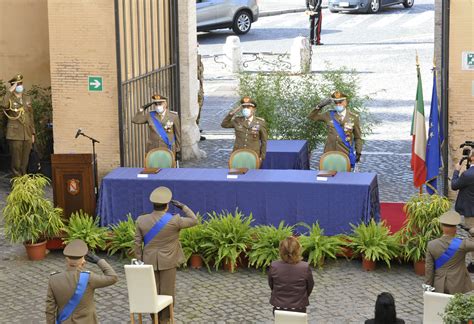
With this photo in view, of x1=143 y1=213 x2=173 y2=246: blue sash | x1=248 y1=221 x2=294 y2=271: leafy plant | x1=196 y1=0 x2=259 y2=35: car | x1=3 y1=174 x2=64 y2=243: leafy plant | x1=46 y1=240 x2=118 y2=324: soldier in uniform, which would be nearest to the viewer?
x1=46 y1=240 x2=118 y2=324: soldier in uniform

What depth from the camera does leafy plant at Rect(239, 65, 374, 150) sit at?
19.8 metres

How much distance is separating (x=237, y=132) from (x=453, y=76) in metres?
3.41

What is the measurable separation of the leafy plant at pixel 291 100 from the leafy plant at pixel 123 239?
5.33 meters

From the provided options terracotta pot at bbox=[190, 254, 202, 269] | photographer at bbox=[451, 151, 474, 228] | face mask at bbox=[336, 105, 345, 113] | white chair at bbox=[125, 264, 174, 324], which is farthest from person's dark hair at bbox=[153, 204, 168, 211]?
face mask at bbox=[336, 105, 345, 113]

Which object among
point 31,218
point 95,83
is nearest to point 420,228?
point 31,218

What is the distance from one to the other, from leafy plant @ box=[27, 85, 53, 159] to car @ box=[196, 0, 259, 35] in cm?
1617

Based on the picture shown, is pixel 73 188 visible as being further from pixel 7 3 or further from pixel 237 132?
pixel 7 3

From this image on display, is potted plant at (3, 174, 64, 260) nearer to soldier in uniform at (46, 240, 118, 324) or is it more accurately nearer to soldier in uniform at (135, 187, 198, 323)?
soldier in uniform at (135, 187, 198, 323)

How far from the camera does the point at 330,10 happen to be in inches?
1612

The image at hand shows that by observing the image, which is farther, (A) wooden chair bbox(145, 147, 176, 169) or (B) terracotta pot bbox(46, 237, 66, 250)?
(A) wooden chair bbox(145, 147, 176, 169)

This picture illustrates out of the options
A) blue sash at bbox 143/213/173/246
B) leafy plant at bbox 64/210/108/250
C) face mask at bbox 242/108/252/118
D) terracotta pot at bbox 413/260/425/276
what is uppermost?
face mask at bbox 242/108/252/118

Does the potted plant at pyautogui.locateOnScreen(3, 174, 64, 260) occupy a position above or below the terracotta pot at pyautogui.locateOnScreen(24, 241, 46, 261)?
above

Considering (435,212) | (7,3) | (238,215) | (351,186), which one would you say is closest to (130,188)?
(238,215)

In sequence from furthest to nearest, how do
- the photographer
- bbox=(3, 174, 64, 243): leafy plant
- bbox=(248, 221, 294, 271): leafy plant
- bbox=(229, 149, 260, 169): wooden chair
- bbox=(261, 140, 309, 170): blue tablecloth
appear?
1. bbox=(261, 140, 309, 170): blue tablecloth
2. bbox=(229, 149, 260, 169): wooden chair
3. bbox=(3, 174, 64, 243): leafy plant
4. bbox=(248, 221, 294, 271): leafy plant
5. the photographer
